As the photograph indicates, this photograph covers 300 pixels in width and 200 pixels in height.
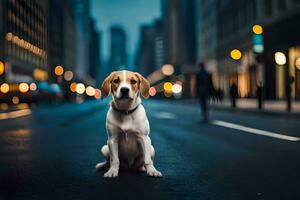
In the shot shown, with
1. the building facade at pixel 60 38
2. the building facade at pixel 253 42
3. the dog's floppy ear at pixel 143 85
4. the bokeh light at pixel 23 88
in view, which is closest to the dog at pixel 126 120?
the dog's floppy ear at pixel 143 85

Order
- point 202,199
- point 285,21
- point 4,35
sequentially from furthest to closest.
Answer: point 4,35 < point 285,21 < point 202,199

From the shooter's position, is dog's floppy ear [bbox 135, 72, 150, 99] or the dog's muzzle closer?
the dog's muzzle

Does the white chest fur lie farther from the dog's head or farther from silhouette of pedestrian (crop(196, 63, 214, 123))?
silhouette of pedestrian (crop(196, 63, 214, 123))

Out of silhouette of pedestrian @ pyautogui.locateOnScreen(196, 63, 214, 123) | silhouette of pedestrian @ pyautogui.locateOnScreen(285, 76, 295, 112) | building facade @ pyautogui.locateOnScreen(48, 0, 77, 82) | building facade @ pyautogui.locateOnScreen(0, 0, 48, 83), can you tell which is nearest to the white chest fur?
silhouette of pedestrian @ pyautogui.locateOnScreen(196, 63, 214, 123)

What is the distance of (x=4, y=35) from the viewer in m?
72.5

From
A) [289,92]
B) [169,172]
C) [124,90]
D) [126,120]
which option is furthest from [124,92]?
[289,92]

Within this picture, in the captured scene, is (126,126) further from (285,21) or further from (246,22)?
(246,22)

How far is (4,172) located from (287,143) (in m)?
5.55

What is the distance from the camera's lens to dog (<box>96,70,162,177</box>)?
16.7 feet

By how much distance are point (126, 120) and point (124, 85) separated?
41 cm

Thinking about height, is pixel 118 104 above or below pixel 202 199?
above

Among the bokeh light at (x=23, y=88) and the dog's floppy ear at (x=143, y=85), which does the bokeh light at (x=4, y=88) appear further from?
the dog's floppy ear at (x=143, y=85)

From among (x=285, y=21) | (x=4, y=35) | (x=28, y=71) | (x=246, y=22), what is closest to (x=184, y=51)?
(x=28, y=71)

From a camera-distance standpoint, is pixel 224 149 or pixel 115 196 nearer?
pixel 115 196
